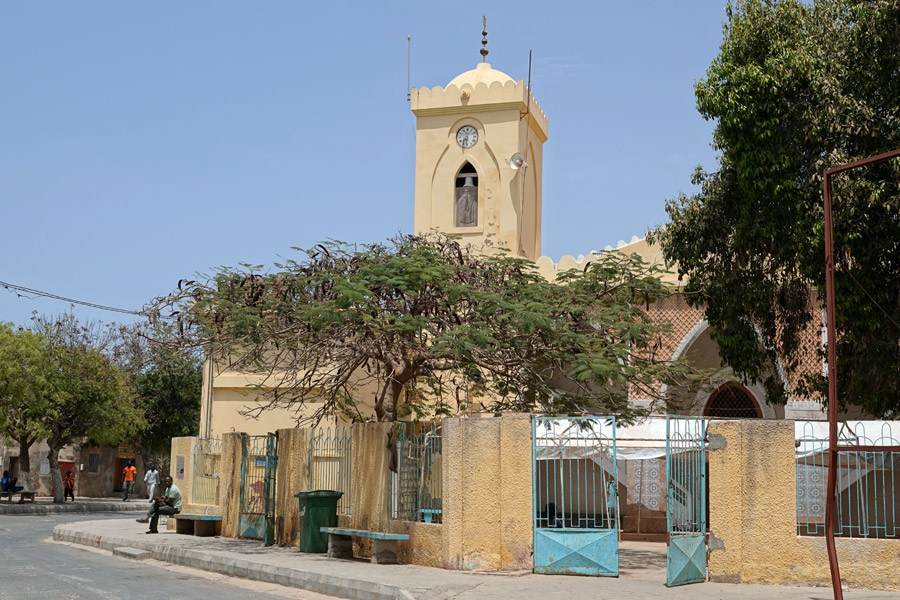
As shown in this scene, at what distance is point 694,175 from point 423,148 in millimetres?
10051

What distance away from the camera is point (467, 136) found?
25.8 meters

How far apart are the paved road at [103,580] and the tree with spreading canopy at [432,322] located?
120 inches

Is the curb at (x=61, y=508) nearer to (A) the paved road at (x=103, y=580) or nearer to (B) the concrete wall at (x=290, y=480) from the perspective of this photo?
(A) the paved road at (x=103, y=580)

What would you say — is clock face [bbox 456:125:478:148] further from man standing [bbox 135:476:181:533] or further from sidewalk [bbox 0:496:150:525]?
sidewalk [bbox 0:496:150:525]

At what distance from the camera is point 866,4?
1494 centimetres

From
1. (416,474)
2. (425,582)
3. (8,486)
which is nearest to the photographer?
(425,582)

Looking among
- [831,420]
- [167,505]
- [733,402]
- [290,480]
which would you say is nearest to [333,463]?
[290,480]

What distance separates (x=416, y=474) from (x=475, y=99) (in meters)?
14.0

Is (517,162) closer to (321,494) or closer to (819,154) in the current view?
(819,154)

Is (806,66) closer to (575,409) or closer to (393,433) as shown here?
(575,409)

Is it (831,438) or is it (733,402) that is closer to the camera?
(831,438)

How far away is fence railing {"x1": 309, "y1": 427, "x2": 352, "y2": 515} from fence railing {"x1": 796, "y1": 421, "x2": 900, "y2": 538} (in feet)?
20.9

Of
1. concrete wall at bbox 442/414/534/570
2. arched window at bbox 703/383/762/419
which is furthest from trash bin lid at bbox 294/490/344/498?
arched window at bbox 703/383/762/419

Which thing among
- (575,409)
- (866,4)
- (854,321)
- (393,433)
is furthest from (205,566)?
(866,4)
